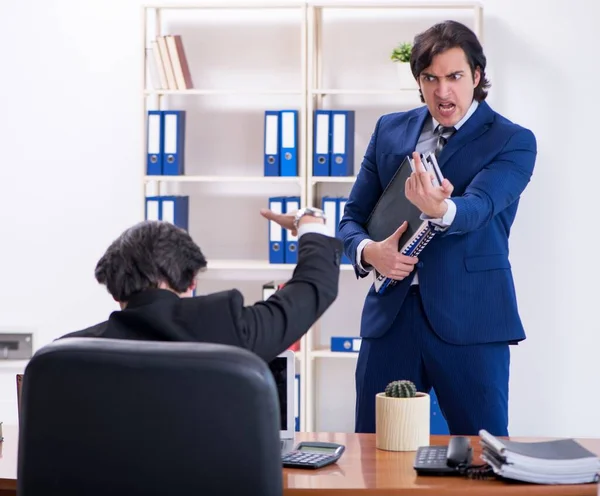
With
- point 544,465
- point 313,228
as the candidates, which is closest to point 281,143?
point 313,228

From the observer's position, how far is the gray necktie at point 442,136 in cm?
257

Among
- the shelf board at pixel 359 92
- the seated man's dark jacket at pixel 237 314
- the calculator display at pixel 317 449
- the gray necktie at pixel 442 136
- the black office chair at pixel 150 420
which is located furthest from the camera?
the shelf board at pixel 359 92

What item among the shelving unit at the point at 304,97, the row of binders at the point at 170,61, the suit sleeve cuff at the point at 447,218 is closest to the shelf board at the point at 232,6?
the shelving unit at the point at 304,97

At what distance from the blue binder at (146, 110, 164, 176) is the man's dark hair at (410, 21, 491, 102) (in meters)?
2.04

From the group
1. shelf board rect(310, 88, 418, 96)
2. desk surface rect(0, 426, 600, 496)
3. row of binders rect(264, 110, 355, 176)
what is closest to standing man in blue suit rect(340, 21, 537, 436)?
desk surface rect(0, 426, 600, 496)

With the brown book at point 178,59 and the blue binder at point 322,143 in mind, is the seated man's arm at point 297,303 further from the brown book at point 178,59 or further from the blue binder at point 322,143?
the brown book at point 178,59

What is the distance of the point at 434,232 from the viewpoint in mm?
2404

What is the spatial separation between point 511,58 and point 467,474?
3075mm

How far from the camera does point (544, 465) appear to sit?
1715mm

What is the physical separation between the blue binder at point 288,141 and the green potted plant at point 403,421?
246cm

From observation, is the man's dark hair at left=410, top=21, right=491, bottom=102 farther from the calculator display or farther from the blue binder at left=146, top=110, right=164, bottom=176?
the blue binder at left=146, top=110, right=164, bottom=176

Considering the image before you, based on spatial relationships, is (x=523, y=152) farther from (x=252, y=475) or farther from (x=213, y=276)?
(x=213, y=276)

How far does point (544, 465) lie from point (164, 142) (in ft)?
9.95

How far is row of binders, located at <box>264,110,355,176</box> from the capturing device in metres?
4.34
